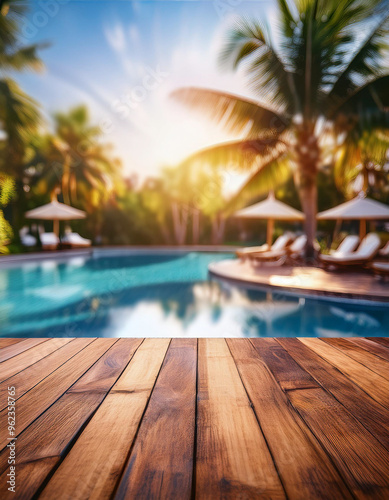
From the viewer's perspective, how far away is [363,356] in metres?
2.23

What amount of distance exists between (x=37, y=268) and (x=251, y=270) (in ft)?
23.0

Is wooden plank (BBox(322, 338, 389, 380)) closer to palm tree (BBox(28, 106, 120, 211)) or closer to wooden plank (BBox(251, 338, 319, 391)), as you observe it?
wooden plank (BBox(251, 338, 319, 391))

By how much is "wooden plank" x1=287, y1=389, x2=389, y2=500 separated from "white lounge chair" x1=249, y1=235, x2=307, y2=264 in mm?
7619

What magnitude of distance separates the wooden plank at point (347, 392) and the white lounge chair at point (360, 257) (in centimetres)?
585

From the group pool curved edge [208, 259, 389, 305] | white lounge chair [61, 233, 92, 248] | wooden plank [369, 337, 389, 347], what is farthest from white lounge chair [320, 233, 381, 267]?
white lounge chair [61, 233, 92, 248]

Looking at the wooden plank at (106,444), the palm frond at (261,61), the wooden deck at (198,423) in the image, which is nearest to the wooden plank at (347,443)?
the wooden deck at (198,423)

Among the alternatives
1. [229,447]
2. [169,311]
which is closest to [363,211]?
[169,311]

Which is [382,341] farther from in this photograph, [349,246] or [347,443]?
[349,246]

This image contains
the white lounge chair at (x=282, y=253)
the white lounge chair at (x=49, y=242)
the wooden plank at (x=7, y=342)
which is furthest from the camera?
the white lounge chair at (x=49, y=242)

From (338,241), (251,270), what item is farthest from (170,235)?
(251,270)

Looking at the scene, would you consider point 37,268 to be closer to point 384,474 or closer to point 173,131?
point 173,131

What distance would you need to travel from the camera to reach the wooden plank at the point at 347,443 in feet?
3.48

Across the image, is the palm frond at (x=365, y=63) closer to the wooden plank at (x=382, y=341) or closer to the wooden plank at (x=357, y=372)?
the wooden plank at (x=382, y=341)

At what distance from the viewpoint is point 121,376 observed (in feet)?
6.11
